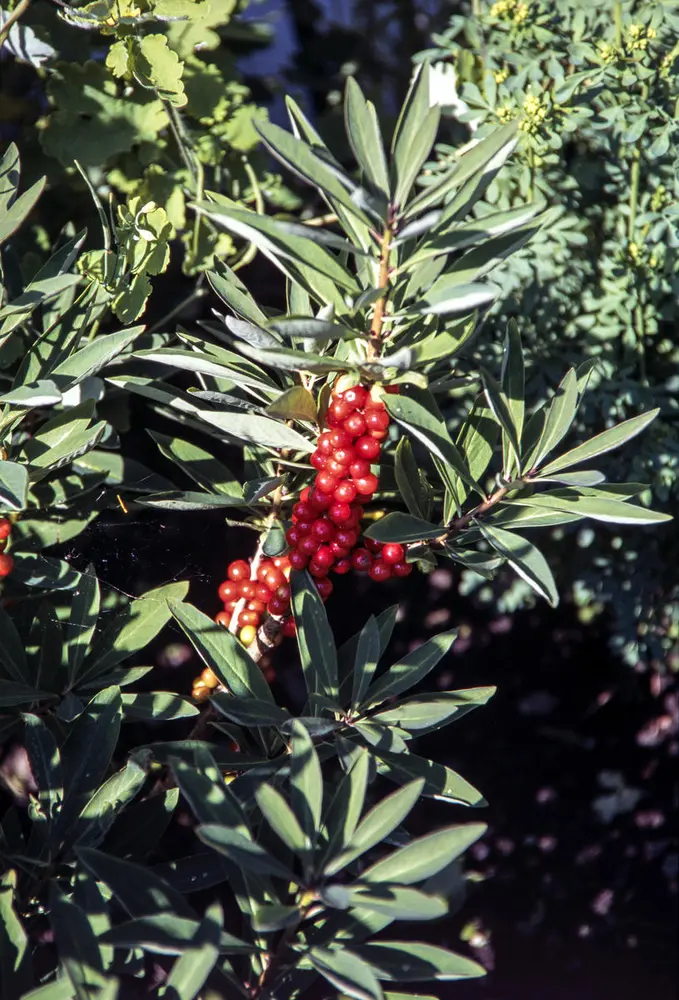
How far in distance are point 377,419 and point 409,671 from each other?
0.86ft

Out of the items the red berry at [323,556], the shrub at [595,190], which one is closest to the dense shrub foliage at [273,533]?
the red berry at [323,556]

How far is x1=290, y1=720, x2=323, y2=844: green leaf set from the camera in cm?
71

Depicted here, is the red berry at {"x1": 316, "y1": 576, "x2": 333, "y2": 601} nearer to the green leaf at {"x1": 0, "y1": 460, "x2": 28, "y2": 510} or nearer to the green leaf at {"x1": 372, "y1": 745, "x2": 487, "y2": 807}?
the green leaf at {"x1": 372, "y1": 745, "x2": 487, "y2": 807}

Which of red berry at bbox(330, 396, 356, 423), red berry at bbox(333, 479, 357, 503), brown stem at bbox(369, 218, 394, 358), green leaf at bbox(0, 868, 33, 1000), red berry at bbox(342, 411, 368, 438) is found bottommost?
green leaf at bbox(0, 868, 33, 1000)

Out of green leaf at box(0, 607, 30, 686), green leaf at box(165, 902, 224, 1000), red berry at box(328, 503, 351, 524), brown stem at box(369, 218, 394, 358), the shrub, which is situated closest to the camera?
green leaf at box(165, 902, 224, 1000)

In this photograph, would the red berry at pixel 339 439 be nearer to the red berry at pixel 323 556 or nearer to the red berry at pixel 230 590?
the red berry at pixel 323 556

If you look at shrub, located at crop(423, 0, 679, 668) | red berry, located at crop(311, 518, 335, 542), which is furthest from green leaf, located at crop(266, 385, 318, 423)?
shrub, located at crop(423, 0, 679, 668)

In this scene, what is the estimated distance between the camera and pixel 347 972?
2.22 ft

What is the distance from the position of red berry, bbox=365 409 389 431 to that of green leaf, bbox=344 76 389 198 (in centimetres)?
19

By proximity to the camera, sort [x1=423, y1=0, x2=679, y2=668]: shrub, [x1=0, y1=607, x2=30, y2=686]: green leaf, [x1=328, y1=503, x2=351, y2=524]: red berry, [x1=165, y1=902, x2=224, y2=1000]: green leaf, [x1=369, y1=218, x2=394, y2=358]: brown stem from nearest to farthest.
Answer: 1. [x1=165, y1=902, x2=224, y2=1000]: green leaf
2. [x1=369, y1=218, x2=394, y2=358]: brown stem
3. [x1=328, y1=503, x2=351, y2=524]: red berry
4. [x1=0, y1=607, x2=30, y2=686]: green leaf
5. [x1=423, y1=0, x2=679, y2=668]: shrub

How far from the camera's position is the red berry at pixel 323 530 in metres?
0.86

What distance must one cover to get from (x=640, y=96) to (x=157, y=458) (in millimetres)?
901

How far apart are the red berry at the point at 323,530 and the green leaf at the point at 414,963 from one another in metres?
Answer: 0.37

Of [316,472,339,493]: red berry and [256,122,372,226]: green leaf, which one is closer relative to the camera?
[256,122,372,226]: green leaf
